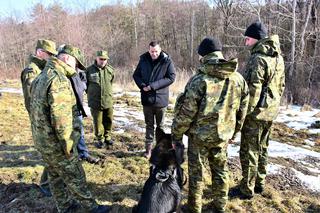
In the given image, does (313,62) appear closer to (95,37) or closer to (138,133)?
(138,133)

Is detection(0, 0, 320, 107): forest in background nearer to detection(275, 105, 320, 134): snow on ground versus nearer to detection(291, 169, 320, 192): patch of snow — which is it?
detection(275, 105, 320, 134): snow on ground

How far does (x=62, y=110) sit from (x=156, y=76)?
1.95 m

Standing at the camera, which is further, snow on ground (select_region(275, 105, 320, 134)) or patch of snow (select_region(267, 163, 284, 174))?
snow on ground (select_region(275, 105, 320, 134))

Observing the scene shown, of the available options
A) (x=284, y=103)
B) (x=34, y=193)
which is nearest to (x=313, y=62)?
(x=284, y=103)

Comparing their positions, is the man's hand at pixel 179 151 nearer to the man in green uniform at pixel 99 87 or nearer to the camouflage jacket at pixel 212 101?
the camouflage jacket at pixel 212 101

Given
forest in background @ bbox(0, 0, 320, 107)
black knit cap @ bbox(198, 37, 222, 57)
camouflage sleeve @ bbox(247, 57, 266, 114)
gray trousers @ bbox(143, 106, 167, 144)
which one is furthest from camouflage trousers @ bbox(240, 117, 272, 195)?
forest in background @ bbox(0, 0, 320, 107)

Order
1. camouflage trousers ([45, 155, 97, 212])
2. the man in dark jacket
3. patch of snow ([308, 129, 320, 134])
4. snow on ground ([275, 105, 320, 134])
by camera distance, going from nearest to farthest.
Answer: camouflage trousers ([45, 155, 97, 212]) < the man in dark jacket < patch of snow ([308, 129, 320, 134]) < snow on ground ([275, 105, 320, 134])

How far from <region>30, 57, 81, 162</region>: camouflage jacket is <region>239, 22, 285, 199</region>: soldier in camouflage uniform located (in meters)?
2.00

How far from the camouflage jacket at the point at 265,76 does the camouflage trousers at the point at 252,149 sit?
13 cm

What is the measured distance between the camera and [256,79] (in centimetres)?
314

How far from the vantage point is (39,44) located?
3428mm

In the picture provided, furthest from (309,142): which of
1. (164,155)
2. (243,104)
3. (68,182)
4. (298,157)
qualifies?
(68,182)

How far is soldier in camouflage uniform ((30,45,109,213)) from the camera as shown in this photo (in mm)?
2633

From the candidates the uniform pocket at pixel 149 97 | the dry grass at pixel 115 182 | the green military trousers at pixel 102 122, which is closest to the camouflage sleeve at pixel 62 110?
the dry grass at pixel 115 182
